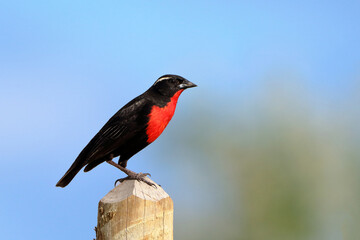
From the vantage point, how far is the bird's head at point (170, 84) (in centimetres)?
547

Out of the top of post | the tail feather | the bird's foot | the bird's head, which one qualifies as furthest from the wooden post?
the bird's head

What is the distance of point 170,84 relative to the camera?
18.0 feet

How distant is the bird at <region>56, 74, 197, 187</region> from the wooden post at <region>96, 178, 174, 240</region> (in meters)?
0.94

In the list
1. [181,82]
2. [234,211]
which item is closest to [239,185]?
[234,211]

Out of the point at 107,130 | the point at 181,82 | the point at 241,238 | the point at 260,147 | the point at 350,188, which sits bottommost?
the point at 241,238

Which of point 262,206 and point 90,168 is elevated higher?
point 90,168

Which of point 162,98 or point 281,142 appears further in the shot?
point 281,142

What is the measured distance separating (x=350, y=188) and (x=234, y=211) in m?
2.80

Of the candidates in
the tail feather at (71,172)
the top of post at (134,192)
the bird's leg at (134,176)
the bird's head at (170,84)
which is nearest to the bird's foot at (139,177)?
the bird's leg at (134,176)

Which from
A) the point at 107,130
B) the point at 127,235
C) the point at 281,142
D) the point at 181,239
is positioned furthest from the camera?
the point at 281,142

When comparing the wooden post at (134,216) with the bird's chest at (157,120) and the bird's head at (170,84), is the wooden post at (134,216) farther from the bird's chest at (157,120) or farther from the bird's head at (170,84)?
the bird's head at (170,84)

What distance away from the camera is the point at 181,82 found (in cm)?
555

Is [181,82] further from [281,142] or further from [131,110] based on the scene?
[281,142]

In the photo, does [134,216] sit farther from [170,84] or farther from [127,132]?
[170,84]
